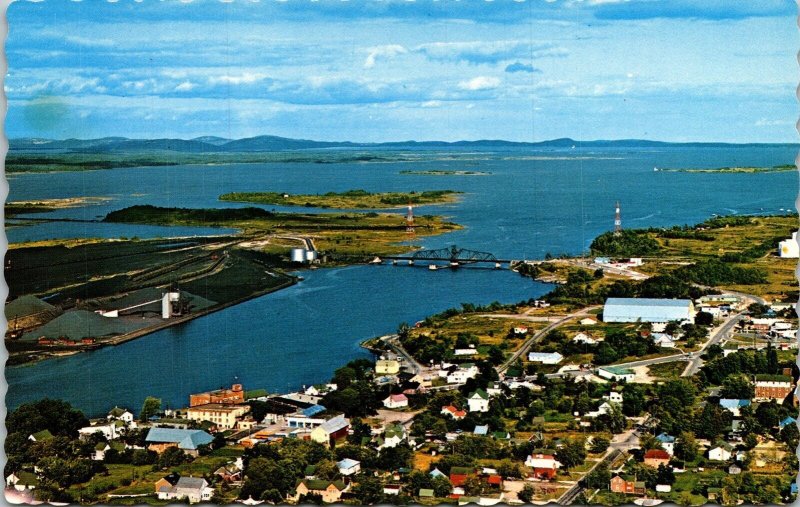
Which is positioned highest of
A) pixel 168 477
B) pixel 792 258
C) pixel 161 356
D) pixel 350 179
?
pixel 350 179

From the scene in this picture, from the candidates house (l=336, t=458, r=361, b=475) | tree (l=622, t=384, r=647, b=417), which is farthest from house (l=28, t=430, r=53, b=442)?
tree (l=622, t=384, r=647, b=417)

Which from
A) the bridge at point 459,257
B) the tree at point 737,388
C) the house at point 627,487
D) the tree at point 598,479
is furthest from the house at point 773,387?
the bridge at point 459,257

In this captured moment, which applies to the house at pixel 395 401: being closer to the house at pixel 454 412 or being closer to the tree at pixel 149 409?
the house at pixel 454 412

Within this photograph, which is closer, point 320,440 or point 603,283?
point 320,440

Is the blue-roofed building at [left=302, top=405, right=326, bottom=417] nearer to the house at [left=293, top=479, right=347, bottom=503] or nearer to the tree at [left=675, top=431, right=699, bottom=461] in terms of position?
the house at [left=293, top=479, right=347, bottom=503]

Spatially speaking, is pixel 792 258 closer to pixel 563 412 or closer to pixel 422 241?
pixel 563 412

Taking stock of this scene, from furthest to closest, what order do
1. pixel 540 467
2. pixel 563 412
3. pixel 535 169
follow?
pixel 535 169, pixel 563 412, pixel 540 467

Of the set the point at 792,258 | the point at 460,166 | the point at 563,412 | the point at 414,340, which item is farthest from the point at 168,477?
the point at 792,258
